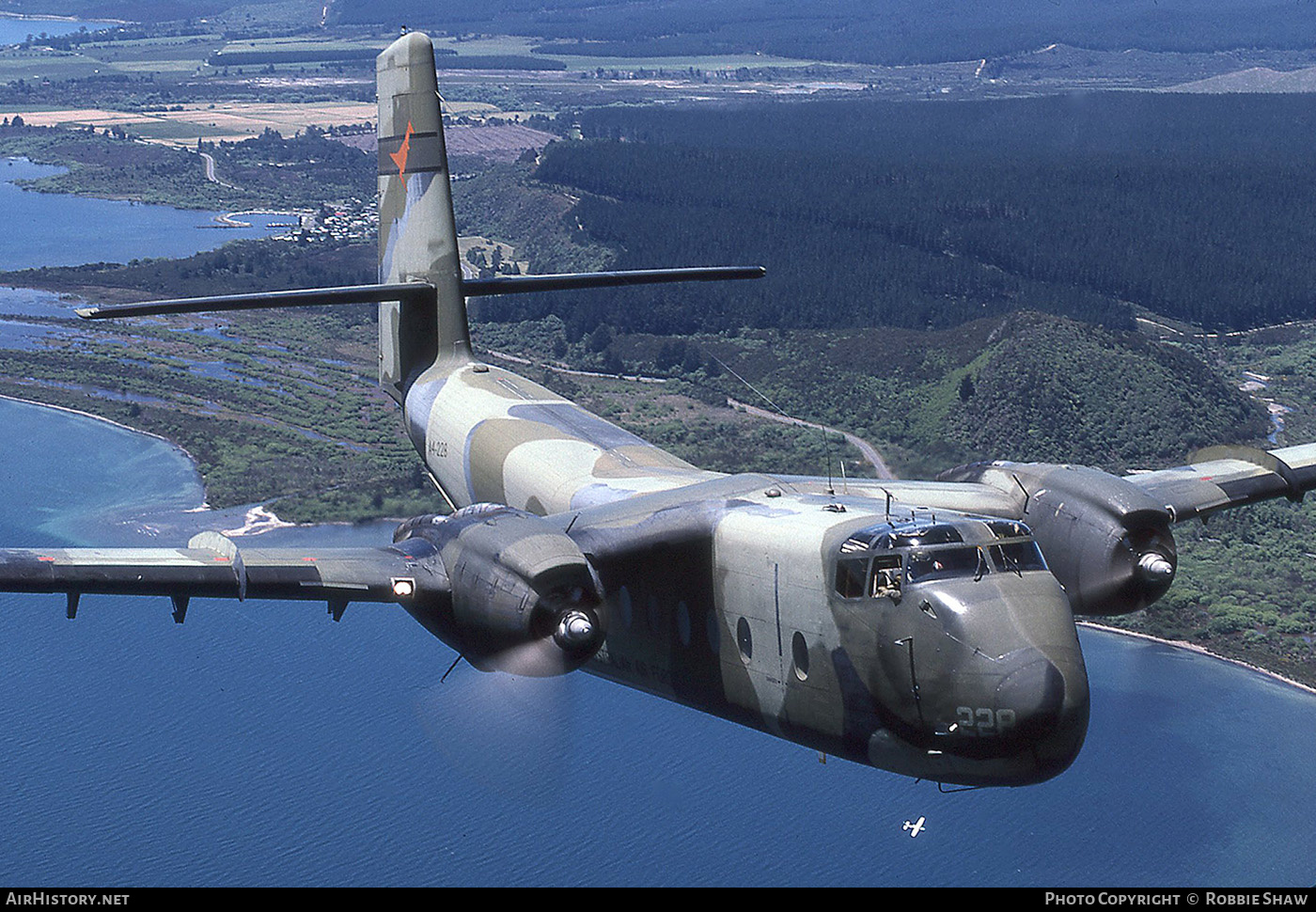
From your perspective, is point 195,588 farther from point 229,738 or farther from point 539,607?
point 229,738

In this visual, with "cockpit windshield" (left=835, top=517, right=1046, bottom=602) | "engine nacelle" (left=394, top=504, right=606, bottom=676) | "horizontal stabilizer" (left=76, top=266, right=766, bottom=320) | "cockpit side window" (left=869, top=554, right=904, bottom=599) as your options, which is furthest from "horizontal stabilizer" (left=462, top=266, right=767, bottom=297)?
"cockpit side window" (left=869, top=554, right=904, bottom=599)

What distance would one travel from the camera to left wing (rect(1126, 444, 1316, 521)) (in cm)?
3170

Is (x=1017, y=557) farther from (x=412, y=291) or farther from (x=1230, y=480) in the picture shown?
(x=412, y=291)

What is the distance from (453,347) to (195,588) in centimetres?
1819

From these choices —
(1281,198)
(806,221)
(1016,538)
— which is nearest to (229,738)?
(1016,538)

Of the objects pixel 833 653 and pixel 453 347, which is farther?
pixel 453 347

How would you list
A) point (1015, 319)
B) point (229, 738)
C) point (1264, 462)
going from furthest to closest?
point (1015, 319) < point (229, 738) < point (1264, 462)

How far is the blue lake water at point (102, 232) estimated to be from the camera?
16238 cm

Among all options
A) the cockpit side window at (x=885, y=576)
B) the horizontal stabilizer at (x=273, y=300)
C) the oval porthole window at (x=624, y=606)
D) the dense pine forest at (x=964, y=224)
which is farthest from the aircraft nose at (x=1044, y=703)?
the dense pine forest at (x=964, y=224)

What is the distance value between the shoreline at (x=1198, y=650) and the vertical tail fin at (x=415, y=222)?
138 ft

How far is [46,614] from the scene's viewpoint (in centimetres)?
7725

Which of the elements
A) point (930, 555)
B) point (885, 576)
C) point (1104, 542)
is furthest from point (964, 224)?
point (930, 555)

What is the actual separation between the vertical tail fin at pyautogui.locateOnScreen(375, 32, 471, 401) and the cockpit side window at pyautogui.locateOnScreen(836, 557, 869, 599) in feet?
73.3

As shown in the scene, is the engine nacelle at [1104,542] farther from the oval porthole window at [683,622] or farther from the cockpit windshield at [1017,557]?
the oval porthole window at [683,622]
